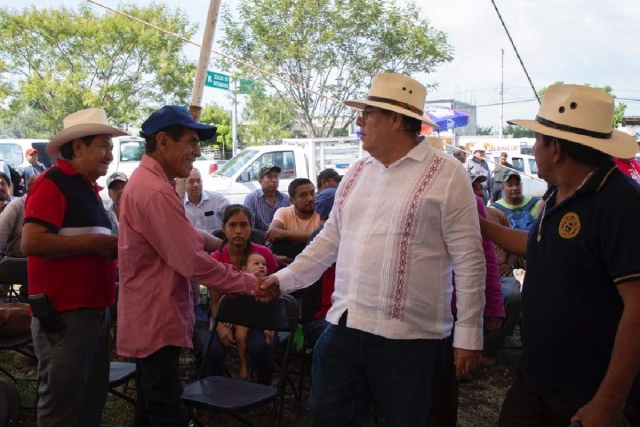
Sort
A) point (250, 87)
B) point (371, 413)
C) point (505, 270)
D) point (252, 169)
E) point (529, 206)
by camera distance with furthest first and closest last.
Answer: point (250, 87)
point (252, 169)
point (529, 206)
point (505, 270)
point (371, 413)

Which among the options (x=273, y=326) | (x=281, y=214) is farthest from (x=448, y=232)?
(x=281, y=214)

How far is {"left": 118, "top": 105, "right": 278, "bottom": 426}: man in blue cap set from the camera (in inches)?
113

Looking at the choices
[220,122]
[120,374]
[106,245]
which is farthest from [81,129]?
[220,122]

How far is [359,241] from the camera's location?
2660 millimetres

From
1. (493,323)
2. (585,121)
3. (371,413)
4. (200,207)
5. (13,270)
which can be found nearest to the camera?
(585,121)

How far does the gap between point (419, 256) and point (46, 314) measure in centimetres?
170

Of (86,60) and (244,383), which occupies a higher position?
(86,60)

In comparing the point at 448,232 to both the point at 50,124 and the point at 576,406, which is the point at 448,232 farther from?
the point at 50,124

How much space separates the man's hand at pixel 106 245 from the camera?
10.1ft

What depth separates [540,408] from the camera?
7.52 feet

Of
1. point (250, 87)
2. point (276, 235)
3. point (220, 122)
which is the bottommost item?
point (276, 235)

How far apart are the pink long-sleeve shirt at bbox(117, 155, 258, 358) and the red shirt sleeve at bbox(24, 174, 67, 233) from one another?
0.99ft

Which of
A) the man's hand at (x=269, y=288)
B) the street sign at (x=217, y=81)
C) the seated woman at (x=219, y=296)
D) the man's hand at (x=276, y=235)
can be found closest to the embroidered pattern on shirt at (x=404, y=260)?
the man's hand at (x=269, y=288)

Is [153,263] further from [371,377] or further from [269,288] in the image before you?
[371,377]
